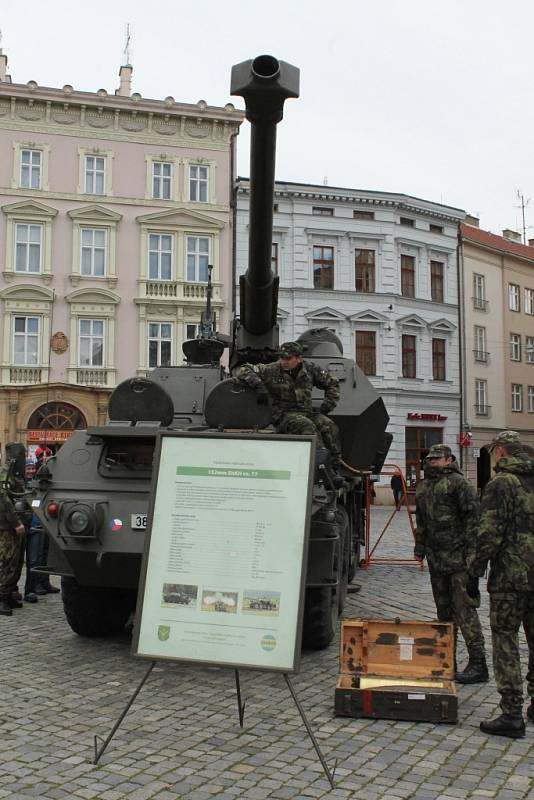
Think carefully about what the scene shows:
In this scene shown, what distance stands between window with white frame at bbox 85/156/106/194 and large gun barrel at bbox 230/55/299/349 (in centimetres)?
2011

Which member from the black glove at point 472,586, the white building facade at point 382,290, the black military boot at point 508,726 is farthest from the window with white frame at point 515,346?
the black military boot at point 508,726

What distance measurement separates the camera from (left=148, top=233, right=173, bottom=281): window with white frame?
27.3 meters

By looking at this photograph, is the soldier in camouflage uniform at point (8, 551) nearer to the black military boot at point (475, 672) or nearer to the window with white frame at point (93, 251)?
the black military boot at point (475, 672)

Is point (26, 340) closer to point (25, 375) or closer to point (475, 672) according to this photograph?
point (25, 375)

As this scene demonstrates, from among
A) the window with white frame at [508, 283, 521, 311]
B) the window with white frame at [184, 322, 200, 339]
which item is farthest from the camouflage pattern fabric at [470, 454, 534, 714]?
the window with white frame at [508, 283, 521, 311]

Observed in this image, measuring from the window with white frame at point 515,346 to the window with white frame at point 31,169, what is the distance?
19928mm

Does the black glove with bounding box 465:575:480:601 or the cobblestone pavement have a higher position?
the black glove with bounding box 465:575:480:601

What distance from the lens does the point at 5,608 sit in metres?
8.45

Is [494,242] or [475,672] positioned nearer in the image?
[475,672]

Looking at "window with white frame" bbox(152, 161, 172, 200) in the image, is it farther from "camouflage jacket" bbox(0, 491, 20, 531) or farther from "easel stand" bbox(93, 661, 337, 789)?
"easel stand" bbox(93, 661, 337, 789)

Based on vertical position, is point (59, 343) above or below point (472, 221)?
below

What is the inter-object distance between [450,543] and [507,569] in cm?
111

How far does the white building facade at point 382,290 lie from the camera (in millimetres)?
29562

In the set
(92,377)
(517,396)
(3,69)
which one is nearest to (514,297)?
(517,396)
